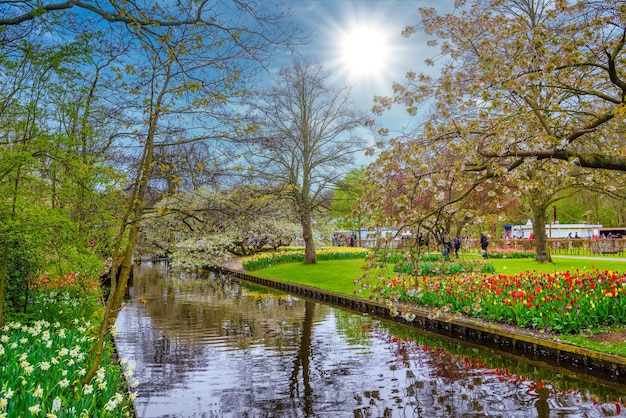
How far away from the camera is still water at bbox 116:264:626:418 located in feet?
22.7

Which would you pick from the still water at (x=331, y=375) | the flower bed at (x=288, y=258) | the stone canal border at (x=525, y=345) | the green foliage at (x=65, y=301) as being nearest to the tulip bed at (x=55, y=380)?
the green foliage at (x=65, y=301)

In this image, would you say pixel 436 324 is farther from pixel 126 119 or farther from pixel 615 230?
pixel 615 230

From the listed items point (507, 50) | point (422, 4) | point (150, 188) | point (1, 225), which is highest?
point (422, 4)

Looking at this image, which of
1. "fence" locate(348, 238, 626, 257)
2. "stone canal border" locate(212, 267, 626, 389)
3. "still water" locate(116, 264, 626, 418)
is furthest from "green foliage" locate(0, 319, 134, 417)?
"fence" locate(348, 238, 626, 257)

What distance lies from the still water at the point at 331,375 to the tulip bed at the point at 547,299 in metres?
1.17

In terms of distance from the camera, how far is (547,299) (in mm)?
10250

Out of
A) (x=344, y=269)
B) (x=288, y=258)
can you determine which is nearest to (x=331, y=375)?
(x=344, y=269)

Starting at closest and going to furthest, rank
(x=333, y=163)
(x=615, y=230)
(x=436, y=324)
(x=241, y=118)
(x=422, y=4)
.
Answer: (x=241, y=118)
(x=422, y=4)
(x=436, y=324)
(x=333, y=163)
(x=615, y=230)

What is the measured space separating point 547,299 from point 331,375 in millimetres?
5076

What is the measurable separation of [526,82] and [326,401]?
18.7ft

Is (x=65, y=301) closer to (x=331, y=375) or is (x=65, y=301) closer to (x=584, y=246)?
(x=331, y=375)

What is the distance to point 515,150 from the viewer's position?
6.42m

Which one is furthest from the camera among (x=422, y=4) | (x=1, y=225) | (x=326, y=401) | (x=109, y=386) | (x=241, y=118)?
(x=422, y=4)

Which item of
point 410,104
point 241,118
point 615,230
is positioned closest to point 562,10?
point 410,104
